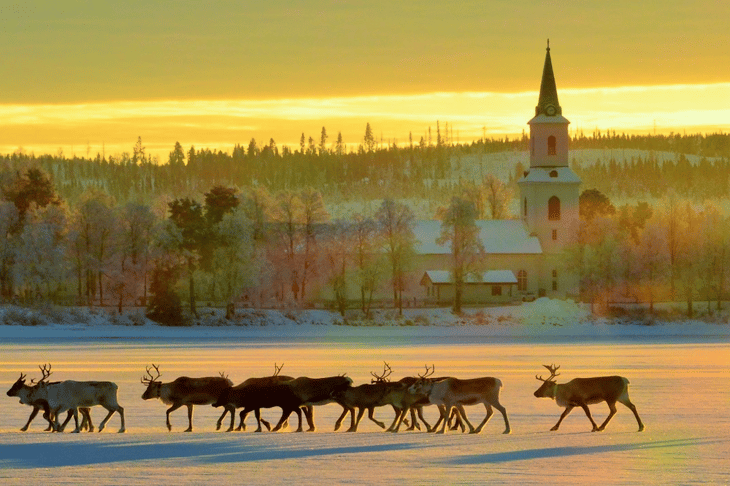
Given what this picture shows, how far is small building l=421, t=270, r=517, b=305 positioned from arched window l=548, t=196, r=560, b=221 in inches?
301

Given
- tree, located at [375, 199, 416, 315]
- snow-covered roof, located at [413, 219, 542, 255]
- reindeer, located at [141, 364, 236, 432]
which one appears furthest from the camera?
snow-covered roof, located at [413, 219, 542, 255]

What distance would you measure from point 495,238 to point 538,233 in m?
4.07

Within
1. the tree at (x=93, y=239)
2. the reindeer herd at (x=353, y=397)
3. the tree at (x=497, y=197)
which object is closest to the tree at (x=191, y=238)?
the tree at (x=93, y=239)

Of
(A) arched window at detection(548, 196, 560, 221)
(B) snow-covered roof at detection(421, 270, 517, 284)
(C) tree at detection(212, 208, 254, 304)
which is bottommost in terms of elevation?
(B) snow-covered roof at detection(421, 270, 517, 284)

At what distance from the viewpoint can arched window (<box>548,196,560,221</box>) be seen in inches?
4695

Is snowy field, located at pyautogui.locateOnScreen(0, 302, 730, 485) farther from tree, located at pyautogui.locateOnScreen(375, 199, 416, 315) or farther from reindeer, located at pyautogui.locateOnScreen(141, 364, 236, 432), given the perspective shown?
tree, located at pyautogui.locateOnScreen(375, 199, 416, 315)

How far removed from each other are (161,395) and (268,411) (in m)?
4.99

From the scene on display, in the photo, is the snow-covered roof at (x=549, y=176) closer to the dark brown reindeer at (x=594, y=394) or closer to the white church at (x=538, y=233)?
the white church at (x=538, y=233)

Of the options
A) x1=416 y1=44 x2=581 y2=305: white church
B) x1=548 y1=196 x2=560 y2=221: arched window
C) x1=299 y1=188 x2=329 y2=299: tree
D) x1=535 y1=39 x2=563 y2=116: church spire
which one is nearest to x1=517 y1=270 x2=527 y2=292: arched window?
x1=416 y1=44 x2=581 y2=305: white church

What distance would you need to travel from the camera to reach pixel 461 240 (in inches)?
4085

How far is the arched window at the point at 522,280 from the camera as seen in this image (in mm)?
117488

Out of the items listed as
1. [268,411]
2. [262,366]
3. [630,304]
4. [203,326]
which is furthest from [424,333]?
[268,411]

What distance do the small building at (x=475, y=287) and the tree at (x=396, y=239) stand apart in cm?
455

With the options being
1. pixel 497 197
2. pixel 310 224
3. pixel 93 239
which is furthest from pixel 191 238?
pixel 497 197
